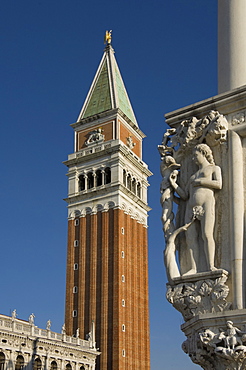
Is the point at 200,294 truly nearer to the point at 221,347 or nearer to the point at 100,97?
the point at 221,347

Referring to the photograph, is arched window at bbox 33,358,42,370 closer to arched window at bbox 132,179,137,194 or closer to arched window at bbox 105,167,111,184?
arched window at bbox 105,167,111,184

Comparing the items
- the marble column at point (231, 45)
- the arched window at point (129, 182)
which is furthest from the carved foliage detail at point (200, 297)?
the arched window at point (129, 182)

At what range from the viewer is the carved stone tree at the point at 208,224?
5.01m

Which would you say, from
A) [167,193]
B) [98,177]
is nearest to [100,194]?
[98,177]

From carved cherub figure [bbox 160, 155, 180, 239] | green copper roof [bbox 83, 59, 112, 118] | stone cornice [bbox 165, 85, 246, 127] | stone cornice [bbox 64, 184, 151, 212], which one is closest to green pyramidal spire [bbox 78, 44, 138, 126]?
green copper roof [bbox 83, 59, 112, 118]

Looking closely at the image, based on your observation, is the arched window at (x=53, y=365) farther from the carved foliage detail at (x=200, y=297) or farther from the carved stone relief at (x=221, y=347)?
the carved stone relief at (x=221, y=347)

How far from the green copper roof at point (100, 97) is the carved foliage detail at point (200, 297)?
53501 millimetres

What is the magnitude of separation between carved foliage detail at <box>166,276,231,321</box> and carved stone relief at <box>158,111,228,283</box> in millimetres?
138

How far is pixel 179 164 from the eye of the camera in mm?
5941

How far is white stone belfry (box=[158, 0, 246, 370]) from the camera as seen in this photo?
504 centimetres

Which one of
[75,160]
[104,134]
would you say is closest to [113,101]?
[104,134]

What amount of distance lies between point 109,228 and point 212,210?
47528mm

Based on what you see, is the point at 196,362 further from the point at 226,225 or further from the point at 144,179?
the point at 144,179

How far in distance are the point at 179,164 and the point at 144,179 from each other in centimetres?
5352
